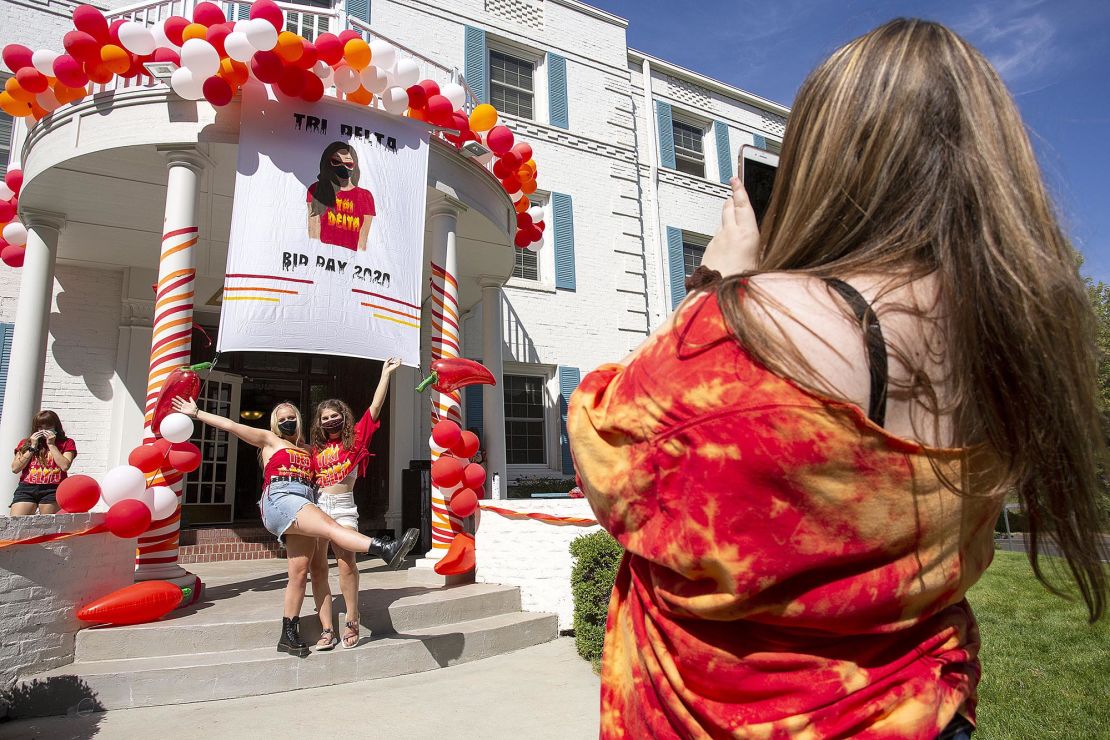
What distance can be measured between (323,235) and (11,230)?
177 inches

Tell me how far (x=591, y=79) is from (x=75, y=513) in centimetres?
1230

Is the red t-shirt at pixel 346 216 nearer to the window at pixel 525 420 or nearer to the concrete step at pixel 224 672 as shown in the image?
the concrete step at pixel 224 672

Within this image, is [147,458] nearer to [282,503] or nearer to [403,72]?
[282,503]

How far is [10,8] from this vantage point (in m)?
8.77

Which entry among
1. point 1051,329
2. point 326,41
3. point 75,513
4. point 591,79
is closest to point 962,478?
point 1051,329

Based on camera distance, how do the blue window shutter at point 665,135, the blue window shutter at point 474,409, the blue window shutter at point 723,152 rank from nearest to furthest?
the blue window shutter at point 474,409 → the blue window shutter at point 665,135 → the blue window shutter at point 723,152

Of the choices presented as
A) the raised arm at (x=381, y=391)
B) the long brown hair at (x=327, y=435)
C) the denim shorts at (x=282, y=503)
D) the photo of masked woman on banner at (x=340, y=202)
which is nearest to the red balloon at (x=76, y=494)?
the denim shorts at (x=282, y=503)

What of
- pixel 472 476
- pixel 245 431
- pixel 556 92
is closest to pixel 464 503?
pixel 472 476

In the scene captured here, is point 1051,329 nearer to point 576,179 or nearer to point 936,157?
point 936,157

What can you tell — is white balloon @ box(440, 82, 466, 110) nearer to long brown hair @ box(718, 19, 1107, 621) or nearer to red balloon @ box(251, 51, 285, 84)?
red balloon @ box(251, 51, 285, 84)

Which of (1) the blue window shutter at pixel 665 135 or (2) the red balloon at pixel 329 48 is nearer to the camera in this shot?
(2) the red balloon at pixel 329 48

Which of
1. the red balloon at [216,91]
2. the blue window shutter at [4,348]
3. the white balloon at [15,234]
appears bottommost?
the blue window shutter at [4,348]

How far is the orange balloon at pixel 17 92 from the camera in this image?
6.48 metres

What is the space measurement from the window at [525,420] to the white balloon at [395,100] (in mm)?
5871
